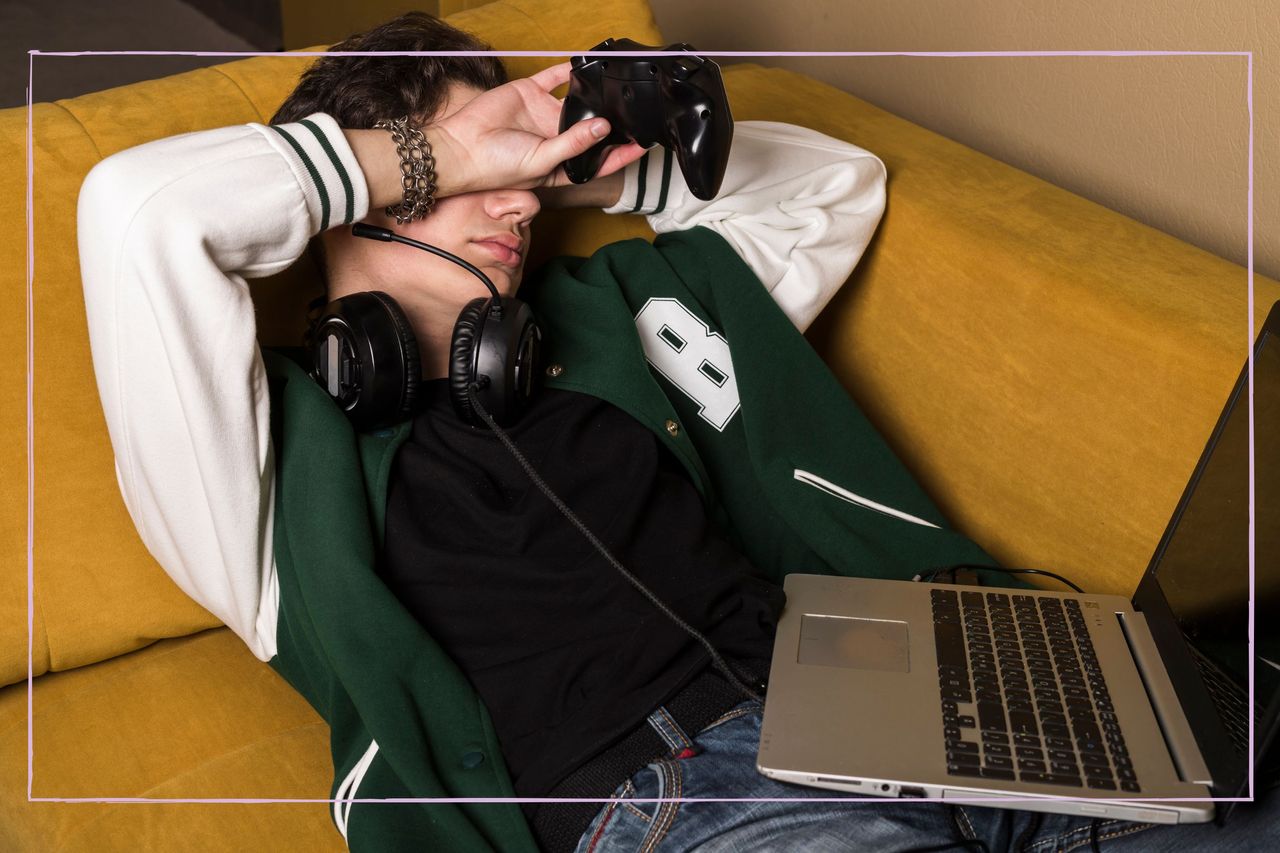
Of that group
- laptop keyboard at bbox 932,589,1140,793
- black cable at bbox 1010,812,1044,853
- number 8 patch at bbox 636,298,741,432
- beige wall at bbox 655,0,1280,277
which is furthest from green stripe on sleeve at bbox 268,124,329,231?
beige wall at bbox 655,0,1280,277

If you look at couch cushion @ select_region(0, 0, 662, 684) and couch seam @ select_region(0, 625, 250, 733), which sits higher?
couch cushion @ select_region(0, 0, 662, 684)

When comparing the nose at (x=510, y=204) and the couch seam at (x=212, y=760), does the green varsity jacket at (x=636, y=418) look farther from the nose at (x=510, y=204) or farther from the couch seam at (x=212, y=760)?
the nose at (x=510, y=204)

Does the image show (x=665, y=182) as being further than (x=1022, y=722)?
Yes

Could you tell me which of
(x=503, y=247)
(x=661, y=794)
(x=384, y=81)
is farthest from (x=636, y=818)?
(x=384, y=81)

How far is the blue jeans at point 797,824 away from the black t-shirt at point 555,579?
68 millimetres

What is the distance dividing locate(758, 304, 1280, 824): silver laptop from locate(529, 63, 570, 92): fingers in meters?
0.64

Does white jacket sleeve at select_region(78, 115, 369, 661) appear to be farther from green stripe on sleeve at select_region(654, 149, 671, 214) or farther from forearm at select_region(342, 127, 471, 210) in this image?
green stripe on sleeve at select_region(654, 149, 671, 214)

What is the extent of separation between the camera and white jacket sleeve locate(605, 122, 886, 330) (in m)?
1.47

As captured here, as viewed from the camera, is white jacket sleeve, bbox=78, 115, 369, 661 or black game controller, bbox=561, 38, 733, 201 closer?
white jacket sleeve, bbox=78, 115, 369, 661

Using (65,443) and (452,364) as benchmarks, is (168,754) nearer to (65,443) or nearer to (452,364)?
(65,443)

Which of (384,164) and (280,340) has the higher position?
(384,164)

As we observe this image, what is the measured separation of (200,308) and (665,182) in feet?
2.11

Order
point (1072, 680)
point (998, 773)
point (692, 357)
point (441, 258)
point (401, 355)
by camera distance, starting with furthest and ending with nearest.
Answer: point (692, 357) → point (441, 258) → point (401, 355) → point (1072, 680) → point (998, 773)

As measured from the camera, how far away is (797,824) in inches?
39.2
